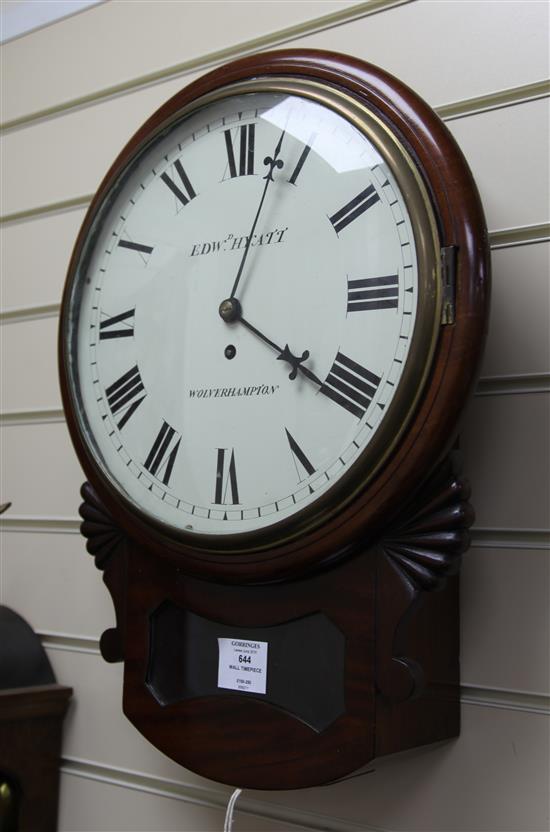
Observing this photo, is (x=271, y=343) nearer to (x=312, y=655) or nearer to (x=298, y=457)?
(x=298, y=457)

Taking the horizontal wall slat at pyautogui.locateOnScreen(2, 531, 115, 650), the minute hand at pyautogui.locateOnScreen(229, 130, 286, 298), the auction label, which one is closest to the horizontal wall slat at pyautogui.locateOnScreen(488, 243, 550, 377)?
the minute hand at pyautogui.locateOnScreen(229, 130, 286, 298)

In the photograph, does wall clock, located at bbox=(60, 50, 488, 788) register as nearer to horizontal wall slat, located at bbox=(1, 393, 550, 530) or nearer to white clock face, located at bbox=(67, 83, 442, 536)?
white clock face, located at bbox=(67, 83, 442, 536)

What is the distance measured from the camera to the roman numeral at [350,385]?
880mm

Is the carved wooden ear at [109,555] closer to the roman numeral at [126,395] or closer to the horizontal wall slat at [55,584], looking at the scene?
the roman numeral at [126,395]

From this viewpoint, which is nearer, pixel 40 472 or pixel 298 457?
pixel 298 457

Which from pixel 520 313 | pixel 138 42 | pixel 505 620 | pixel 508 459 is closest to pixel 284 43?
pixel 138 42

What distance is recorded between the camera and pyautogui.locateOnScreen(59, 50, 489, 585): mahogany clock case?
0.83m

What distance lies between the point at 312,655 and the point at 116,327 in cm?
46

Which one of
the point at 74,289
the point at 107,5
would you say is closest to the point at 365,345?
the point at 74,289

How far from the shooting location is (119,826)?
4.05ft

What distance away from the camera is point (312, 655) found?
0.90 m

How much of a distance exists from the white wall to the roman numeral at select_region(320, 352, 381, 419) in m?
0.17

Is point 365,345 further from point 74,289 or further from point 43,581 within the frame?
point 43,581

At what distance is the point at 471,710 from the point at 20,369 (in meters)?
0.86
